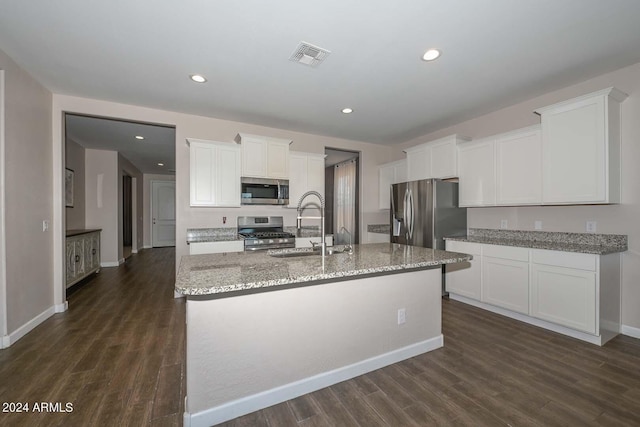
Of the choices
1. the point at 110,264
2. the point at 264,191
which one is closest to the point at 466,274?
the point at 264,191

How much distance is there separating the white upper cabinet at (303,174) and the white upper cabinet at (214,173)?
86cm

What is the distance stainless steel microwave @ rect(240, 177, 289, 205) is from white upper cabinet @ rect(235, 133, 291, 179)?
77 mm

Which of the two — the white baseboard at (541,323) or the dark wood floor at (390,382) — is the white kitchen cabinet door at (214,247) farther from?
the white baseboard at (541,323)

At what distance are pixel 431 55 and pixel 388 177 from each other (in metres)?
2.99

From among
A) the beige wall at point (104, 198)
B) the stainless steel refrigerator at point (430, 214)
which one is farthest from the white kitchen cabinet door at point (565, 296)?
the beige wall at point (104, 198)

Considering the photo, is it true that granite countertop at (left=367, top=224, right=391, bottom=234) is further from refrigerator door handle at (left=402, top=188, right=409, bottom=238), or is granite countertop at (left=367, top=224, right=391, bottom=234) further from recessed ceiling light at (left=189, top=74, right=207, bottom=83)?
recessed ceiling light at (left=189, top=74, right=207, bottom=83)

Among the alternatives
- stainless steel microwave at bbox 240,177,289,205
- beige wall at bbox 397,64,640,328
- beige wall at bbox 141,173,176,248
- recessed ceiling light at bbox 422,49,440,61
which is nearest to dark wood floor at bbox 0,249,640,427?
beige wall at bbox 397,64,640,328

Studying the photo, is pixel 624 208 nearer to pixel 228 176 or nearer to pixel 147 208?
pixel 228 176

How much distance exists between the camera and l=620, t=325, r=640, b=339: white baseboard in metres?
2.59

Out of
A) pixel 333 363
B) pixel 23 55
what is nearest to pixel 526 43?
pixel 333 363

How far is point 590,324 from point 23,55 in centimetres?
574

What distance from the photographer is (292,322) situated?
5.92ft

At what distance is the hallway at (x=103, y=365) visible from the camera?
1653 millimetres

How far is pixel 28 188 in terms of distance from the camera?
2795 mm
